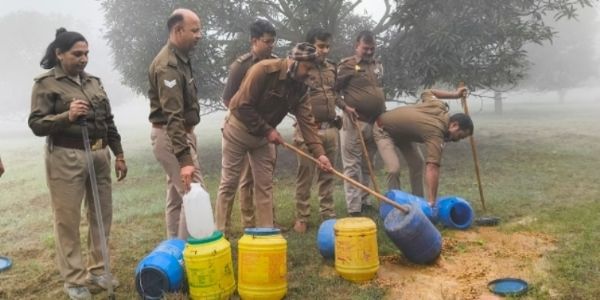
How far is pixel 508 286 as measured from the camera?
3.97 metres

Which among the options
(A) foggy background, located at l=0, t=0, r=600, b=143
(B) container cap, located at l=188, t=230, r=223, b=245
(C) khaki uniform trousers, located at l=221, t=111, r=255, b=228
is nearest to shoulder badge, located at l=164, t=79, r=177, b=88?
(B) container cap, located at l=188, t=230, r=223, b=245

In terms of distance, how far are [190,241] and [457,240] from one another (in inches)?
117

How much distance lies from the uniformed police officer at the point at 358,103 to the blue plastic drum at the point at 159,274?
3.06 m

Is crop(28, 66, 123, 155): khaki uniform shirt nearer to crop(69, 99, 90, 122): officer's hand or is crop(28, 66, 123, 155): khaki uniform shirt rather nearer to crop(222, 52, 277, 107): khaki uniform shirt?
crop(69, 99, 90, 122): officer's hand

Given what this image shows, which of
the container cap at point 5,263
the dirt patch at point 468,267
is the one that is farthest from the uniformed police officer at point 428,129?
the container cap at point 5,263

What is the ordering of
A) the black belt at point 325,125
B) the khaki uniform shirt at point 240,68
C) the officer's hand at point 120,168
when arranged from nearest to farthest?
the officer's hand at point 120,168, the khaki uniform shirt at point 240,68, the black belt at point 325,125

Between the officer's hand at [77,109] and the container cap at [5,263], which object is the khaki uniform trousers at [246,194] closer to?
the officer's hand at [77,109]

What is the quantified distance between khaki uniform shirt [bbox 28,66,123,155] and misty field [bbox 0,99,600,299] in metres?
1.44

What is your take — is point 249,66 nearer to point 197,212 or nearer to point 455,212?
point 197,212

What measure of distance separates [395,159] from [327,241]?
1.93 m

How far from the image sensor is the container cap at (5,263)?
5.03 m

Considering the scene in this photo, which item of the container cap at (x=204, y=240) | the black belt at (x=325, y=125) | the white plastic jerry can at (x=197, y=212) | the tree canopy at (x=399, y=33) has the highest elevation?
the tree canopy at (x=399, y=33)

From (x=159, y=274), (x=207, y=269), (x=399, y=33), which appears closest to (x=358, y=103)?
(x=207, y=269)

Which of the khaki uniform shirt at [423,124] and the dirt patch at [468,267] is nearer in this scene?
the dirt patch at [468,267]
